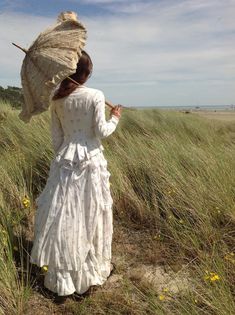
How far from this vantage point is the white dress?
3.04 meters

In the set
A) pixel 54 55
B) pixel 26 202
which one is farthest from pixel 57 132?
pixel 26 202

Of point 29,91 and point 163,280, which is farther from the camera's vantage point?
point 163,280

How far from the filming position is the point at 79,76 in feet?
9.86

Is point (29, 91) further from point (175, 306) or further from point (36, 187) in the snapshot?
point (36, 187)

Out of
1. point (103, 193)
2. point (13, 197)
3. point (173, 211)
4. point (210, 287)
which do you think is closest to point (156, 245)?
point (173, 211)

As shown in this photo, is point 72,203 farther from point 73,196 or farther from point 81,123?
point 81,123

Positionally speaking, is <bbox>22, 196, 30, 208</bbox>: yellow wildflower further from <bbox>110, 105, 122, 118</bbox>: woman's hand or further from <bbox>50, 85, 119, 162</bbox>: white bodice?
<bbox>110, 105, 122, 118</bbox>: woman's hand

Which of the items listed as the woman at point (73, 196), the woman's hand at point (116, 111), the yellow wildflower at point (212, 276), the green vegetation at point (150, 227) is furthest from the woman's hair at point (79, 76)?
the yellow wildflower at point (212, 276)

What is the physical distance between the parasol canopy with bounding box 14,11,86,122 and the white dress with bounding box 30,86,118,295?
0.21m

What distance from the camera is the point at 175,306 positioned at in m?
2.79

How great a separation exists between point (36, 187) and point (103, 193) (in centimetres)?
194

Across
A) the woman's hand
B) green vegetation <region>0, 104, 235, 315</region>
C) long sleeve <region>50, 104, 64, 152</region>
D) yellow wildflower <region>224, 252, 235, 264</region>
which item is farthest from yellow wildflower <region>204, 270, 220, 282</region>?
long sleeve <region>50, 104, 64, 152</region>

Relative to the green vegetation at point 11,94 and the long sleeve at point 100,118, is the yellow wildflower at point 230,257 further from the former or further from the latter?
the green vegetation at point 11,94

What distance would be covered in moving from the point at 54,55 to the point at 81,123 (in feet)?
1.72
